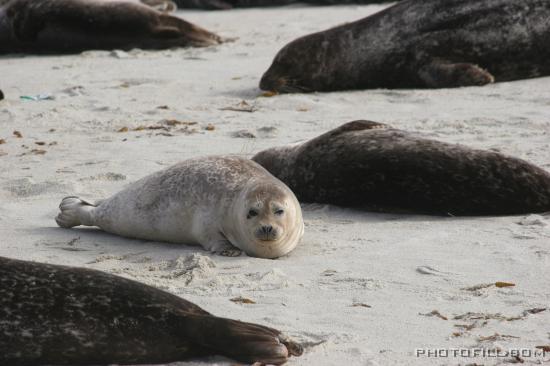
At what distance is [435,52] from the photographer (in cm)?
1005

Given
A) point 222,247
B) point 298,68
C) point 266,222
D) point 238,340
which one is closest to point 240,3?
point 298,68

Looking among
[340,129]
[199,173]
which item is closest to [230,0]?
[340,129]

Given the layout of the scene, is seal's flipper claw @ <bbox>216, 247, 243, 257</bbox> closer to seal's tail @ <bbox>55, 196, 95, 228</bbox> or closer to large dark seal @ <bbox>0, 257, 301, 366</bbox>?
seal's tail @ <bbox>55, 196, 95, 228</bbox>

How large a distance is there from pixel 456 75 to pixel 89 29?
182 inches

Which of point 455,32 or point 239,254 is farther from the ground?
point 455,32

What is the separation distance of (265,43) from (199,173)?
686 centimetres

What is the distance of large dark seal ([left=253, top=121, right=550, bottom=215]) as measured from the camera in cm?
616

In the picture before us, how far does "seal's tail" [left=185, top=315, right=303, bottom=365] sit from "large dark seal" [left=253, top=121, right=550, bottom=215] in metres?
2.60

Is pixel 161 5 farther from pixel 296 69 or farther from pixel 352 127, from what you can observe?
pixel 352 127

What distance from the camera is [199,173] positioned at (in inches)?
234

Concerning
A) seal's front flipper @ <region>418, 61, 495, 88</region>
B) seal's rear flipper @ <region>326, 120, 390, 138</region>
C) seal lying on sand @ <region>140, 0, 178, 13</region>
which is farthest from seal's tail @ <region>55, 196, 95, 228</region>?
seal lying on sand @ <region>140, 0, 178, 13</region>

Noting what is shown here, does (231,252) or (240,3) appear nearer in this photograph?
(231,252)

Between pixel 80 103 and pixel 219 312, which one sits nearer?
pixel 219 312

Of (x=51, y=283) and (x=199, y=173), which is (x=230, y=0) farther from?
(x=51, y=283)
